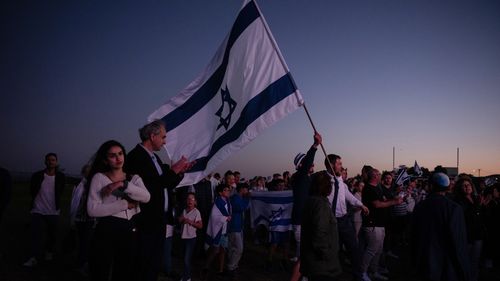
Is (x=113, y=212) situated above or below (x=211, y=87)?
below

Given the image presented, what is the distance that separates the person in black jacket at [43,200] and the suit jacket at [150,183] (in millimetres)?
5298

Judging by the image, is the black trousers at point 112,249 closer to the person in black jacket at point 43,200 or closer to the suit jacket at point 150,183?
the suit jacket at point 150,183

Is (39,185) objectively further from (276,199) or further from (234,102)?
(276,199)

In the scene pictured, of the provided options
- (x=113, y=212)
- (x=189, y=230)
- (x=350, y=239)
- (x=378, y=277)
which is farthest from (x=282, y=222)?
(x=113, y=212)

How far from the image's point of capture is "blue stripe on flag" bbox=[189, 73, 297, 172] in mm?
5098

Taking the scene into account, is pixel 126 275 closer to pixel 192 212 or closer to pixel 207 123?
pixel 207 123

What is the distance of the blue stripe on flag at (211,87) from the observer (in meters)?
5.36

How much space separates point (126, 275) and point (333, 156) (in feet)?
13.3

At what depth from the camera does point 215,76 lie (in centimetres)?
566

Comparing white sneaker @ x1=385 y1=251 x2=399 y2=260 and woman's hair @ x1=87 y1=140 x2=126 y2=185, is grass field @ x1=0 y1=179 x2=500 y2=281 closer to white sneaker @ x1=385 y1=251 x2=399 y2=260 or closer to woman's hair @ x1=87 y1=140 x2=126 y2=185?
white sneaker @ x1=385 y1=251 x2=399 y2=260

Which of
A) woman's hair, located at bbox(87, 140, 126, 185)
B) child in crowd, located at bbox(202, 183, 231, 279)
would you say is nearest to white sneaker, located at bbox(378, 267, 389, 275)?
child in crowd, located at bbox(202, 183, 231, 279)

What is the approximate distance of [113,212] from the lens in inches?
135

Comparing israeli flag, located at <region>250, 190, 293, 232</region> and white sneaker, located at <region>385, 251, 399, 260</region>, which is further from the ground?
israeli flag, located at <region>250, 190, 293, 232</region>

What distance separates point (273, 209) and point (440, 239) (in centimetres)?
611
